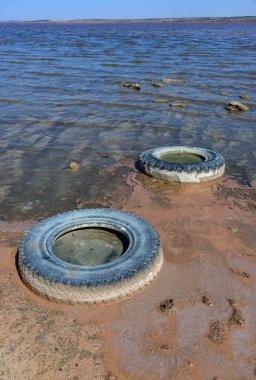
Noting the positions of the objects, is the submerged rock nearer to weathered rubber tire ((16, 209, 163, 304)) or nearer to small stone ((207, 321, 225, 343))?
weathered rubber tire ((16, 209, 163, 304))

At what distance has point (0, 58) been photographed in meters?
25.8

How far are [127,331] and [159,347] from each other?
1.37ft

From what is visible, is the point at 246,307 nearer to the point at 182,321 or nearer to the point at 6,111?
the point at 182,321

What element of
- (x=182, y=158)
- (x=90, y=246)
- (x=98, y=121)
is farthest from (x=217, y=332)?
(x=98, y=121)

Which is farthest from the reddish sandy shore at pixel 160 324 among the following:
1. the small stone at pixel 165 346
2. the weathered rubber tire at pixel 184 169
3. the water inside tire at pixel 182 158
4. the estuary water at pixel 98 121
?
the water inside tire at pixel 182 158

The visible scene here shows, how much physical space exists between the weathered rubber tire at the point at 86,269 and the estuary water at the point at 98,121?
1.68 meters

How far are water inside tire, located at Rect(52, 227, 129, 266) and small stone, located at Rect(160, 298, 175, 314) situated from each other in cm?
104

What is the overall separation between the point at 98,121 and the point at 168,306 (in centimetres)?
873

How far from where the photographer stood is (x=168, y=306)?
4715 millimetres

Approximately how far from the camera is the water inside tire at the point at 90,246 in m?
5.47

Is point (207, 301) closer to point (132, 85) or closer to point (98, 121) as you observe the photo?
point (98, 121)

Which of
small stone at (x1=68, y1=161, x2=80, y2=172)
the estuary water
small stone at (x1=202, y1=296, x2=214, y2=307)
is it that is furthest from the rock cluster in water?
small stone at (x1=202, y1=296, x2=214, y2=307)

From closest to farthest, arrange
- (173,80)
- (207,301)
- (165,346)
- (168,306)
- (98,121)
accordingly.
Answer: (165,346) → (168,306) → (207,301) → (98,121) → (173,80)

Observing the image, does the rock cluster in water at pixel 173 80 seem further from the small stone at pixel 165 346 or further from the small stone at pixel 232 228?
the small stone at pixel 165 346
